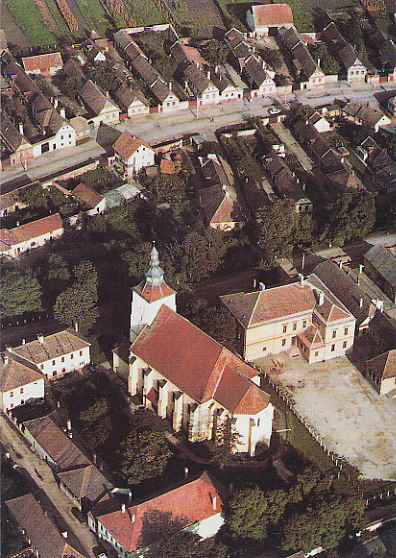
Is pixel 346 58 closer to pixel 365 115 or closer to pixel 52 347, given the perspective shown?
pixel 365 115

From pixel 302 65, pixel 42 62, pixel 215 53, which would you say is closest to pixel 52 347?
pixel 42 62

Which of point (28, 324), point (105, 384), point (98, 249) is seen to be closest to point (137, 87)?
point (98, 249)

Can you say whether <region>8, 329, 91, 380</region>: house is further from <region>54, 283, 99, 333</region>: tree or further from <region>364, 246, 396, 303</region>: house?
<region>364, 246, 396, 303</region>: house

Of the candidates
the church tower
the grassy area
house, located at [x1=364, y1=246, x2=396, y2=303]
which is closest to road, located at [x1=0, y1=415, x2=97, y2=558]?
the church tower

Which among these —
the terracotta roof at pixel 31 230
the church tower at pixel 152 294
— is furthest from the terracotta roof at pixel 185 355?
the terracotta roof at pixel 31 230

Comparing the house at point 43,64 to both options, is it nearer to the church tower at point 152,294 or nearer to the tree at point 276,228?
the tree at point 276,228

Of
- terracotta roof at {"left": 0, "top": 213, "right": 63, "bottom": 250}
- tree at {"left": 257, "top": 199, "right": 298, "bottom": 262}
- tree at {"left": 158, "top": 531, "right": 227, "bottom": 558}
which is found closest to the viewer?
tree at {"left": 158, "top": 531, "right": 227, "bottom": 558}

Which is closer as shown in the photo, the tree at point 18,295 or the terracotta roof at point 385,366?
the terracotta roof at point 385,366
